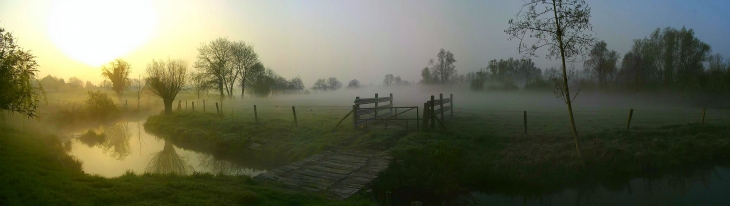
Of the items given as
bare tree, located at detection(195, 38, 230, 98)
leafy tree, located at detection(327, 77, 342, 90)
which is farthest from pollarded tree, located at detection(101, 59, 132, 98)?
leafy tree, located at detection(327, 77, 342, 90)

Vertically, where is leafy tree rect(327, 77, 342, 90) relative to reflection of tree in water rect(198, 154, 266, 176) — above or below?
above

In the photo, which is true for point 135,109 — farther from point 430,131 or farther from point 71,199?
point 71,199

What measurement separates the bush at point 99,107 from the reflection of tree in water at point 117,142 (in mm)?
3034

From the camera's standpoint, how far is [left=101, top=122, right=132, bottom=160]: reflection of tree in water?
19.7 m

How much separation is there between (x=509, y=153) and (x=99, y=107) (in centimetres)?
3478

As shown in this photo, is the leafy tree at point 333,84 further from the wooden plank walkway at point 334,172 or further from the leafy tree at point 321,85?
the wooden plank walkway at point 334,172

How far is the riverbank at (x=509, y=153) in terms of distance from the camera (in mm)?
12312

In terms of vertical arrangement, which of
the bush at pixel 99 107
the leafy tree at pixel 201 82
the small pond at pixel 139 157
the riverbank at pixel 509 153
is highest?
the leafy tree at pixel 201 82

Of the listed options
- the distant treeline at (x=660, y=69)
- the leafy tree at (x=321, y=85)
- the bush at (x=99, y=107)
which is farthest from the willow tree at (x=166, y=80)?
the leafy tree at (x=321, y=85)

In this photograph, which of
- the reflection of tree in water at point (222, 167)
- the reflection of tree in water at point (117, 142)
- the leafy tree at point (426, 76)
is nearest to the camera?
the reflection of tree in water at point (222, 167)

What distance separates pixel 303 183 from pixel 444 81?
71127 mm

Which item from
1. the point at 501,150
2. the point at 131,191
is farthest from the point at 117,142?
the point at 501,150

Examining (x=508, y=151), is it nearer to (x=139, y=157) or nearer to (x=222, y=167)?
(x=222, y=167)

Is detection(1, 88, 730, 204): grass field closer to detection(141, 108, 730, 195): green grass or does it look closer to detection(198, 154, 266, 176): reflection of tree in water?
detection(141, 108, 730, 195): green grass
